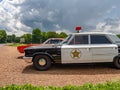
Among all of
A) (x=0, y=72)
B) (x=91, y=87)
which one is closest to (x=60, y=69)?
(x=0, y=72)

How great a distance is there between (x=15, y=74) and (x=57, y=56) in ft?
6.31

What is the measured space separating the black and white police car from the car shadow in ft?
1.21

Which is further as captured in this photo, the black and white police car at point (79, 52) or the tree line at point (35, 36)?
the tree line at point (35, 36)

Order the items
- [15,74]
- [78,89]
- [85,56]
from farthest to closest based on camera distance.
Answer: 1. [85,56]
2. [15,74]
3. [78,89]

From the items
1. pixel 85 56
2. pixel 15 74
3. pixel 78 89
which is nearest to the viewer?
pixel 78 89

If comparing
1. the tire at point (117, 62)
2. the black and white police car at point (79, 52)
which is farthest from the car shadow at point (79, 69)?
the black and white police car at point (79, 52)

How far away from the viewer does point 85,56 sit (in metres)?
11.0

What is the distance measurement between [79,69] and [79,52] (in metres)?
0.87

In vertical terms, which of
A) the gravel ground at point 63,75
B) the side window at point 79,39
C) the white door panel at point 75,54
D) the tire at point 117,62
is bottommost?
the gravel ground at point 63,75

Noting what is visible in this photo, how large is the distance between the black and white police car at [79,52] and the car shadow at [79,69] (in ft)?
1.21

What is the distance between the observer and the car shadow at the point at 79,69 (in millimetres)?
10555

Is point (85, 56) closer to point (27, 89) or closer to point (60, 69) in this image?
point (60, 69)

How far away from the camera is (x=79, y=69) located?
1137cm

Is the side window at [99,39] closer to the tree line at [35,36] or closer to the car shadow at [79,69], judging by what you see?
the car shadow at [79,69]
